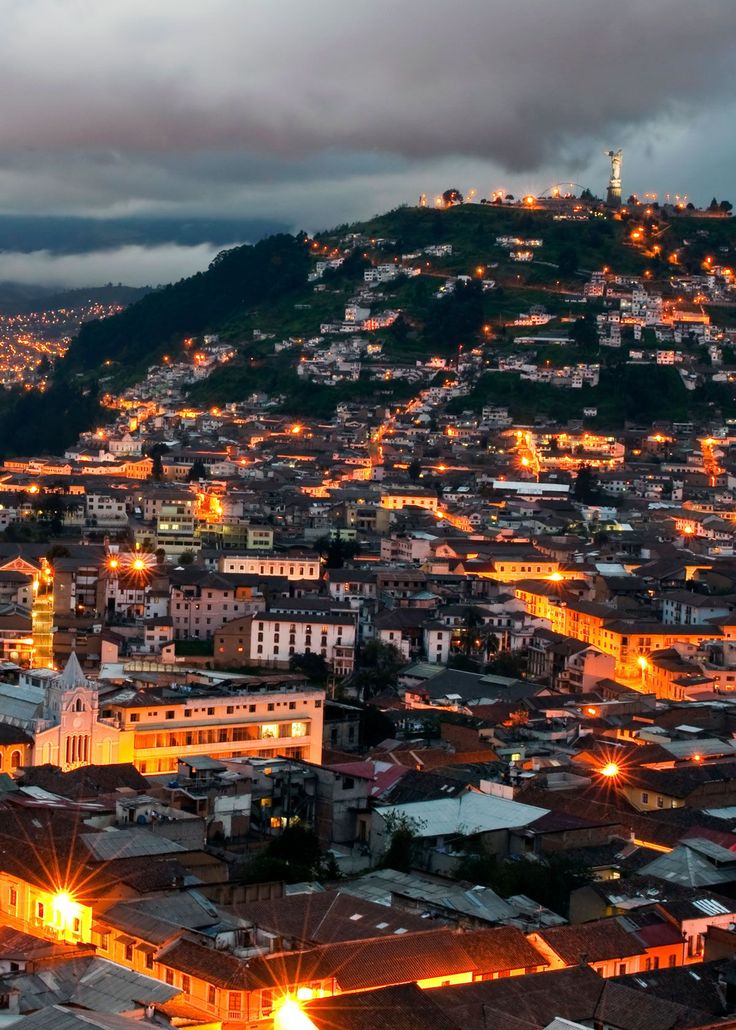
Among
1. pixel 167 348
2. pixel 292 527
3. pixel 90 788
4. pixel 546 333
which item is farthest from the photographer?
pixel 167 348

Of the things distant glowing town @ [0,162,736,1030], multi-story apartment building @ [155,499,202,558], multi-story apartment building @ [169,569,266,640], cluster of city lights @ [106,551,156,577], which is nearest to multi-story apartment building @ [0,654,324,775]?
distant glowing town @ [0,162,736,1030]

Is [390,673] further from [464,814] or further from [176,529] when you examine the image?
[176,529]

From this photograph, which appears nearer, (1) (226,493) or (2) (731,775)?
(2) (731,775)

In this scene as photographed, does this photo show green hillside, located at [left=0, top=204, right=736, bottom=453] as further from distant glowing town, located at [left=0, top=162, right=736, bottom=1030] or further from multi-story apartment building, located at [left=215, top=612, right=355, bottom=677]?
multi-story apartment building, located at [left=215, top=612, right=355, bottom=677]

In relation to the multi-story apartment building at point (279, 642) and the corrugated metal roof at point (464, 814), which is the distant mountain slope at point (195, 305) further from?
the corrugated metal roof at point (464, 814)

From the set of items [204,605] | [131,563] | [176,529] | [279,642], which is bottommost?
[279,642]

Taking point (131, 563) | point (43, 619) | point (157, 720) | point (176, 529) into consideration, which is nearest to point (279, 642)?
point (43, 619)

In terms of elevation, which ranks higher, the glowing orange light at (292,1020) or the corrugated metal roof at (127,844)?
the glowing orange light at (292,1020)

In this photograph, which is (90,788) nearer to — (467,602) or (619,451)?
(467,602)

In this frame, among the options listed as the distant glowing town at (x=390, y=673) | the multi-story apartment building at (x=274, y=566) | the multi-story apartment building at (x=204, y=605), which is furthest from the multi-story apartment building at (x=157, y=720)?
the multi-story apartment building at (x=274, y=566)

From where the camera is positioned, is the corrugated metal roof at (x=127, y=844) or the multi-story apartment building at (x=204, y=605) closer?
the corrugated metal roof at (x=127, y=844)

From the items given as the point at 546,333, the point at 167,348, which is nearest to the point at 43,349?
the point at 167,348
